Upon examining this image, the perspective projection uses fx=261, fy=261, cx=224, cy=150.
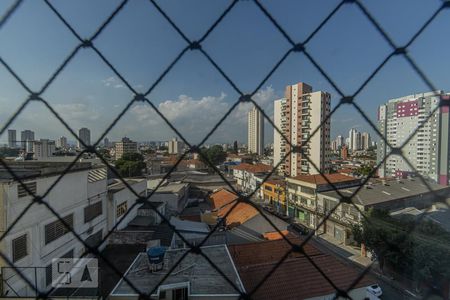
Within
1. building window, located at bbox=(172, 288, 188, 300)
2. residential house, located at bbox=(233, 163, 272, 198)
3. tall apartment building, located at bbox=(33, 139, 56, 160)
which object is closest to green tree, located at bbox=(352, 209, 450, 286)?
building window, located at bbox=(172, 288, 188, 300)

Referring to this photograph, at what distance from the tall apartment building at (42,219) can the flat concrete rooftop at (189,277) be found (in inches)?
38.2

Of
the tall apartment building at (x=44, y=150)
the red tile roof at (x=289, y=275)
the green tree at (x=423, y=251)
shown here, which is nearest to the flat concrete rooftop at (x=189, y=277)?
the red tile roof at (x=289, y=275)

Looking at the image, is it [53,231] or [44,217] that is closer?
[44,217]

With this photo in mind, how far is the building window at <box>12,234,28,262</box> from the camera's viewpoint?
3615 mm

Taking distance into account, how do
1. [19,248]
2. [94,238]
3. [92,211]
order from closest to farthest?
[19,248] < [92,211] < [94,238]

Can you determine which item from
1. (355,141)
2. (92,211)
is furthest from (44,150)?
(355,141)

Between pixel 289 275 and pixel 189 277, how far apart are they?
5.79ft

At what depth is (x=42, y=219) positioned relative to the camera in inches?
163

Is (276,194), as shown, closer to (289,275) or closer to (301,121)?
(301,121)

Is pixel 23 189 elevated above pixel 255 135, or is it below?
below

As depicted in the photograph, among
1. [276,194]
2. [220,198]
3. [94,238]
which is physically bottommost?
[220,198]

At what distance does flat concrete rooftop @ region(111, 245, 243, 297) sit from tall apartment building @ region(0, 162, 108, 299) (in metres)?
0.97

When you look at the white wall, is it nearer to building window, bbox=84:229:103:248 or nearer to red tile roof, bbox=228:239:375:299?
building window, bbox=84:229:103:248

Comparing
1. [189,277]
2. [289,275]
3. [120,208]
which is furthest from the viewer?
[120,208]
